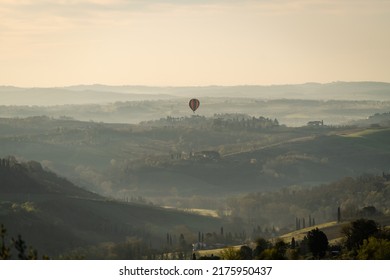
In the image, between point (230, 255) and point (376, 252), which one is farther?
point (230, 255)

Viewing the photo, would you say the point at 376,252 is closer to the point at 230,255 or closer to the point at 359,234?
the point at 230,255

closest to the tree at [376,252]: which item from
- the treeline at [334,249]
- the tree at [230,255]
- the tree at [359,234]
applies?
the treeline at [334,249]

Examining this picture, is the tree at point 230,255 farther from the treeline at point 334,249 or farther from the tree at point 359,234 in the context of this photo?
the tree at point 359,234

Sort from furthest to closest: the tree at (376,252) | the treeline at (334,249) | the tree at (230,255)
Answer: the tree at (230,255) < the treeline at (334,249) < the tree at (376,252)

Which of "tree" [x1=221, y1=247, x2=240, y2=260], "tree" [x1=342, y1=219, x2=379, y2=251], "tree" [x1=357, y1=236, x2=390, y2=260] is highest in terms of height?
"tree" [x1=357, y1=236, x2=390, y2=260]

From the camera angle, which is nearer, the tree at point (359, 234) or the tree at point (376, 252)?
the tree at point (376, 252)

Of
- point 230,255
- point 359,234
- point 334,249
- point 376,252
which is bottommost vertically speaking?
point 359,234

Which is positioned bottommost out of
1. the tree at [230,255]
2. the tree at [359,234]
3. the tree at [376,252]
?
the tree at [359,234]

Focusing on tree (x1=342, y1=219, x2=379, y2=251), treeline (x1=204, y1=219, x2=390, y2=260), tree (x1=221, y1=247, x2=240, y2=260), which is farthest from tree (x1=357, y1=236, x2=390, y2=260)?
tree (x1=342, y1=219, x2=379, y2=251)

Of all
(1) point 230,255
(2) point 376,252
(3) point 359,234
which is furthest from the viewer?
(3) point 359,234

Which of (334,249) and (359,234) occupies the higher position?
(334,249)

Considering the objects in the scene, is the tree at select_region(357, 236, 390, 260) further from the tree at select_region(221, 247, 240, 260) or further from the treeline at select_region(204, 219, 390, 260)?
the tree at select_region(221, 247, 240, 260)

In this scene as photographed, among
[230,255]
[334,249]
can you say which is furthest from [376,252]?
[334,249]
